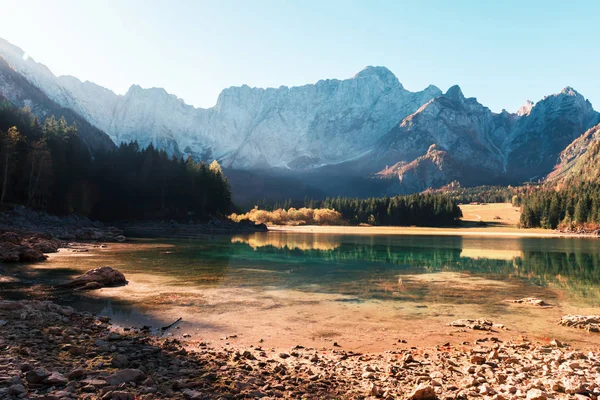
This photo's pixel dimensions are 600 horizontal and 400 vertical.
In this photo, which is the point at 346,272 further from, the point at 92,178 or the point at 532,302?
the point at 92,178

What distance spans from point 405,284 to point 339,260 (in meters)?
21.1

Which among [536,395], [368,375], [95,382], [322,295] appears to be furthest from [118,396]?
[322,295]

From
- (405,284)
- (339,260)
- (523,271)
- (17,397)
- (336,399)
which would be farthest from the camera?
(339,260)

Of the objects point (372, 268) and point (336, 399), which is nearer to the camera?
point (336, 399)

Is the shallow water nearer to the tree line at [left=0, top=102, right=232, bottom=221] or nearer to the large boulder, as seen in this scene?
the large boulder

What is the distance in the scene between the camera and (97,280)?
28.8 meters

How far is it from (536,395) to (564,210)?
189887 millimetres

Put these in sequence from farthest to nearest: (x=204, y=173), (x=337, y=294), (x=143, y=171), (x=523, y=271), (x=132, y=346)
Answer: (x=204, y=173) < (x=143, y=171) < (x=523, y=271) < (x=337, y=294) < (x=132, y=346)

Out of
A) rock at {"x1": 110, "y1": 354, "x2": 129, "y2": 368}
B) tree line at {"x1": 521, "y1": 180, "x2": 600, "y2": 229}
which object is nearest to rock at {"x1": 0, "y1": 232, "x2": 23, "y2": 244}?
rock at {"x1": 110, "y1": 354, "x2": 129, "y2": 368}

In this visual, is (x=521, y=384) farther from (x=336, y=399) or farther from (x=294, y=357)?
(x=294, y=357)

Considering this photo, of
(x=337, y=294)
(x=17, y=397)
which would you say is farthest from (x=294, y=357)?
(x=337, y=294)

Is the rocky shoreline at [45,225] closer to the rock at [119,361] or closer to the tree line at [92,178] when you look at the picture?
the tree line at [92,178]

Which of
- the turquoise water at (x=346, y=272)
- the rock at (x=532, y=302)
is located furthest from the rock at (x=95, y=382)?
the rock at (x=532, y=302)

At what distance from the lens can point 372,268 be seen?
45344 mm
